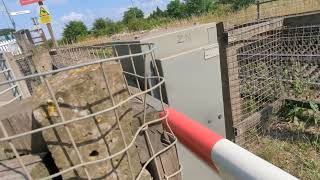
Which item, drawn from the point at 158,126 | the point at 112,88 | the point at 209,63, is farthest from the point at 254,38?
the point at 112,88

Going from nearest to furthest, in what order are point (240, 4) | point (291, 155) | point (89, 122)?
point (89, 122)
point (291, 155)
point (240, 4)

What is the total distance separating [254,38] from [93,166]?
11.2 ft

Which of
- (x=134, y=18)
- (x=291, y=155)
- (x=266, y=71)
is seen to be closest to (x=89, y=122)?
(x=291, y=155)

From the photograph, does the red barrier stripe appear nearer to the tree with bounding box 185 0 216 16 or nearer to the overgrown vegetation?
the overgrown vegetation

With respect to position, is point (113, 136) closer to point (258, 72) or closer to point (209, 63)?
point (209, 63)

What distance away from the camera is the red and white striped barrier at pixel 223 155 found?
2.34ft

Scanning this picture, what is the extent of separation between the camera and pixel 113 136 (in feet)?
3.34

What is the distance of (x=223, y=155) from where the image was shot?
87cm

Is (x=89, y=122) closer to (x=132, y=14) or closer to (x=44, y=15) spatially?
(x=44, y=15)

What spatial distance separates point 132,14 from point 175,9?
8128 mm

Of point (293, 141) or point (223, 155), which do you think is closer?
point (223, 155)

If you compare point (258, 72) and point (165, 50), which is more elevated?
point (165, 50)

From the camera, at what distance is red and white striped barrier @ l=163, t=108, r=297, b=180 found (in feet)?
2.34

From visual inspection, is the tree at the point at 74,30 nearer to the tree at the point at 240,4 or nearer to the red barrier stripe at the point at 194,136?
the tree at the point at 240,4
